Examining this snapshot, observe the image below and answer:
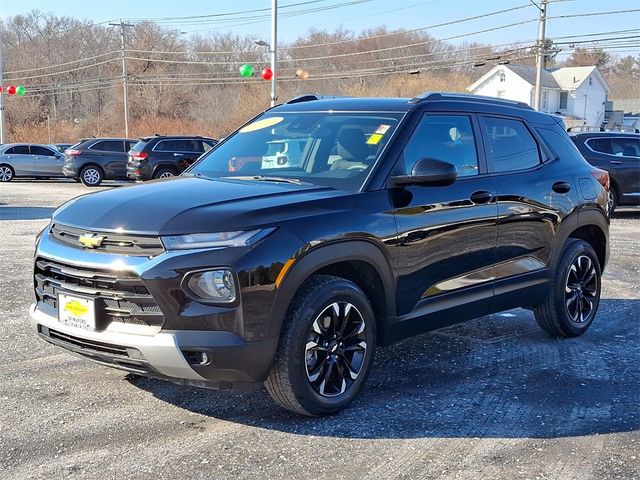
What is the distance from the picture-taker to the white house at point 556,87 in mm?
68688

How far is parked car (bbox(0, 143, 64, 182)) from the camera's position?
26.5 meters

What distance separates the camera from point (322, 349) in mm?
4289

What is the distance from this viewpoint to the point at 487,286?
17.4 ft

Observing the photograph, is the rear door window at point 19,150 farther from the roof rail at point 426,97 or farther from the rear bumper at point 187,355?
the rear bumper at point 187,355

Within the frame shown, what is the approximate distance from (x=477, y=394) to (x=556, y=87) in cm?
7100

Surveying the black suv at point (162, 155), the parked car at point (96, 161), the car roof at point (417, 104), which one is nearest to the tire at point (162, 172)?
the black suv at point (162, 155)

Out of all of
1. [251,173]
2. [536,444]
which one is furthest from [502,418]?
[251,173]

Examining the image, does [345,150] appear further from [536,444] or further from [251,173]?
[536,444]

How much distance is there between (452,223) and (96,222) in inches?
90.9

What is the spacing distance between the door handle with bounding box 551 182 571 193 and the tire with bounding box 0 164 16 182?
24420 mm

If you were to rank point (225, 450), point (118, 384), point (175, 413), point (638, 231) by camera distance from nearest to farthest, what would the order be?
1. point (225, 450)
2. point (175, 413)
3. point (118, 384)
4. point (638, 231)

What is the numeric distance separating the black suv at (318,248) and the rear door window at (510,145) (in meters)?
0.02

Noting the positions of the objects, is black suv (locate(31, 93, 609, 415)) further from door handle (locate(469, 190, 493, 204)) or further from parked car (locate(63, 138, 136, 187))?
parked car (locate(63, 138, 136, 187))

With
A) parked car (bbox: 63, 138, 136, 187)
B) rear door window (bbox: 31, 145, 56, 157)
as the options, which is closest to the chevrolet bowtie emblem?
parked car (bbox: 63, 138, 136, 187)
